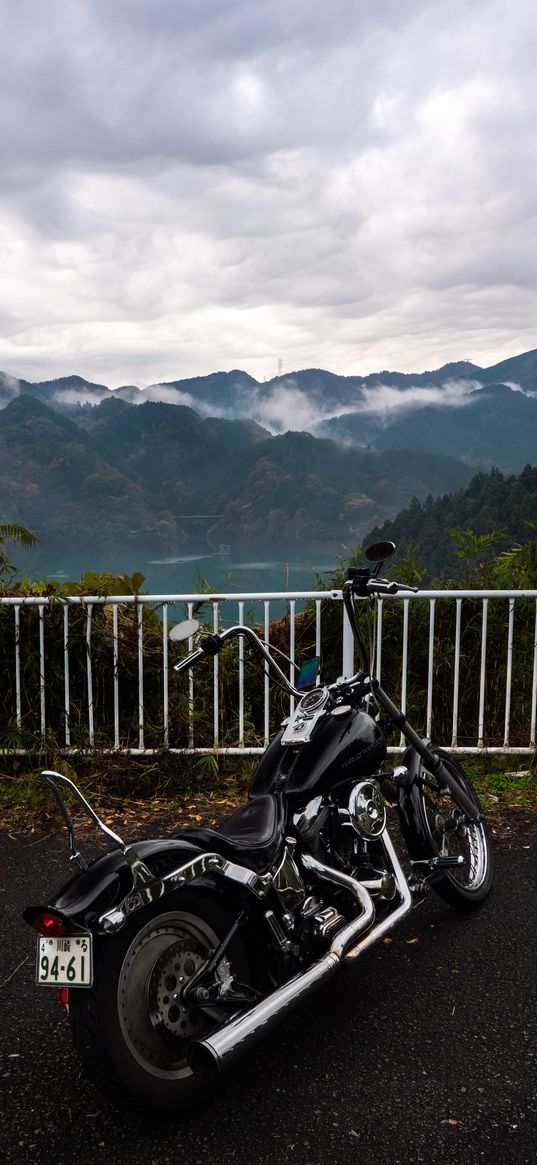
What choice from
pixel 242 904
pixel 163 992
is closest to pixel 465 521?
pixel 242 904

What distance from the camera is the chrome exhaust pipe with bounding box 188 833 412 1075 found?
6.31ft

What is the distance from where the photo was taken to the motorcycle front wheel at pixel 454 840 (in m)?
3.03

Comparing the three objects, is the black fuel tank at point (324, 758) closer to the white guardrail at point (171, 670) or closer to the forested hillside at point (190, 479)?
the white guardrail at point (171, 670)

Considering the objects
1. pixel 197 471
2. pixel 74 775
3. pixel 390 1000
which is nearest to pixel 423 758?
pixel 390 1000

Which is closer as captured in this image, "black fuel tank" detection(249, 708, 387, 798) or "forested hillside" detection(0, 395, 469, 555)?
"black fuel tank" detection(249, 708, 387, 798)

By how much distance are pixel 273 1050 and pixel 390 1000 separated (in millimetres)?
453

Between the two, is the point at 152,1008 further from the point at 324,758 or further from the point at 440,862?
the point at 440,862

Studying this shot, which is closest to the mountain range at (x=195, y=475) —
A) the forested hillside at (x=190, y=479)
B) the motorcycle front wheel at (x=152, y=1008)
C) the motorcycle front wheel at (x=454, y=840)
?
the forested hillside at (x=190, y=479)

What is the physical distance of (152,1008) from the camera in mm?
2002

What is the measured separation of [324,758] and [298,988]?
646 mm

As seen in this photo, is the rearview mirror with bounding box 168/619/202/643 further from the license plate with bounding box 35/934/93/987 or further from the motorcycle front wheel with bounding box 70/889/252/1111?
the license plate with bounding box 35/934/93/987

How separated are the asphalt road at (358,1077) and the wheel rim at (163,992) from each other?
0.74ft

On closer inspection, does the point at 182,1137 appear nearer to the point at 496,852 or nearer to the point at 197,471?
the point at 496,852

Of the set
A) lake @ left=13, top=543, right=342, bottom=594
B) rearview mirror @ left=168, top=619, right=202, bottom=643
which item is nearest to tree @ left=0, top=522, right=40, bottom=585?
lake @ left=13, top=543, right=342, bottom=594
